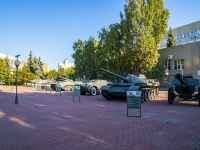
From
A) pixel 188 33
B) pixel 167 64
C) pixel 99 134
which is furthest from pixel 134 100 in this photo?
pixel 188 33

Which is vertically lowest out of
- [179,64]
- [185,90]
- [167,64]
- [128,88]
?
[185,90]

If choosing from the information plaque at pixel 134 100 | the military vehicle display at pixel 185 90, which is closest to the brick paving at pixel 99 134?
→ the information plaque at pixel 134 100

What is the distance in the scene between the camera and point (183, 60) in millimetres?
34812

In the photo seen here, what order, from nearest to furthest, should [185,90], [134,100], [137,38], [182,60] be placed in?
[134,100]
[185,90]
[137,38]
[182,60]

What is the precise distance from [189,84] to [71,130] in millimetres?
9887

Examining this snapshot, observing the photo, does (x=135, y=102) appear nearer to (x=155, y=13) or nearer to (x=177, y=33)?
(x=155, y=13)

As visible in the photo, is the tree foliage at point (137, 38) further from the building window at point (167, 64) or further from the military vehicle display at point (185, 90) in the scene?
the military vehicle display at point (185, 90)

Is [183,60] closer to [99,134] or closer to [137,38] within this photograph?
[137,38]

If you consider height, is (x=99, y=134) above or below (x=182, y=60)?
below

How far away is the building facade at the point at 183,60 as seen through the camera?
3281 cm

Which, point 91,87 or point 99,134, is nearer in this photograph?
point 99,134

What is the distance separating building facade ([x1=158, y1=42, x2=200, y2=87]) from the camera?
108ft

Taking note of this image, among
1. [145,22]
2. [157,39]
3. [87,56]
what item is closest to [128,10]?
[145,22]

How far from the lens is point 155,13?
34781mm
